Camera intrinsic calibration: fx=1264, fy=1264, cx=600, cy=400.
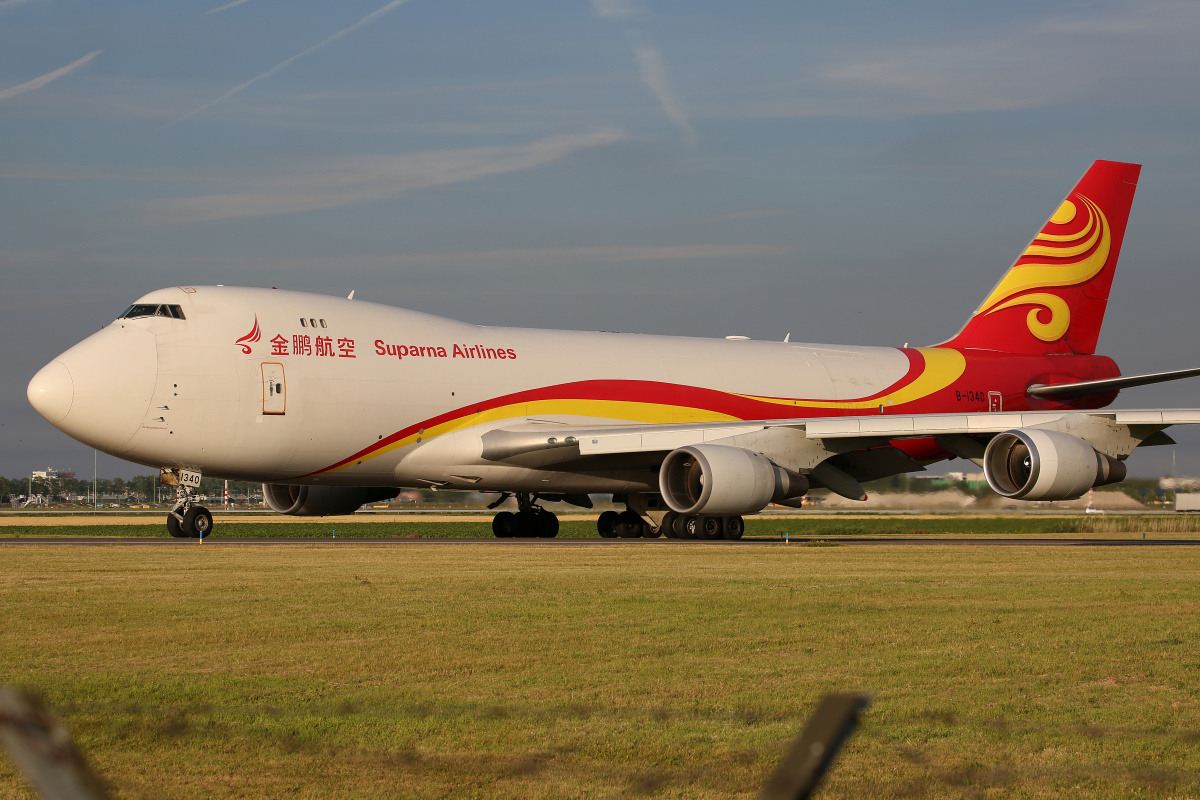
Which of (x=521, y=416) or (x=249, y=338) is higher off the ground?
(x=249, y=338)

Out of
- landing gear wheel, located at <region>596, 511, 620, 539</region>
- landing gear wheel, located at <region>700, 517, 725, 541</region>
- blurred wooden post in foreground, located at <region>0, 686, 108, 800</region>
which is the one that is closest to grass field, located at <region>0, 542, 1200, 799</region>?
blurred wooden post in foreground, located at <region>0, 686, 108, 800</region>

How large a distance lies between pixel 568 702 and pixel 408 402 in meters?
18.2

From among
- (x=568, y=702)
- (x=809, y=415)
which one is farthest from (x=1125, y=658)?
(x=809, y=415)

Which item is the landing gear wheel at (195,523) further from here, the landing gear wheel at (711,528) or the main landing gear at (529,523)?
the landing gear wheel at (711,528)

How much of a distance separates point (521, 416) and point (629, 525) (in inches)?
221

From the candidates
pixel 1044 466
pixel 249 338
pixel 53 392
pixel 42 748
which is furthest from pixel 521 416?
pixel 42 748

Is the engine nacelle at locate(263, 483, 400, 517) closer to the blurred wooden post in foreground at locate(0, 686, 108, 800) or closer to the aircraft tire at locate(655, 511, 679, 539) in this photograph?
the aircraft tire at locate(655, 511, 679, 539)

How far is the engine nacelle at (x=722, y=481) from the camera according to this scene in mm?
23781

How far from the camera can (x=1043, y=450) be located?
917 inches

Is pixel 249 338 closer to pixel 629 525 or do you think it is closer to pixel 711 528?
pixel 711 528

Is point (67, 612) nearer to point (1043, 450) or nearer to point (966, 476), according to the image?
point (1043, 450)

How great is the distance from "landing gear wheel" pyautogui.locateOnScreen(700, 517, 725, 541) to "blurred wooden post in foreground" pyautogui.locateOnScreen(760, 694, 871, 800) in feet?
78.9

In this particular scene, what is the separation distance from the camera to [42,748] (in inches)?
80.6

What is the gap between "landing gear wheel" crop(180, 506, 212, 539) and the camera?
24094mm
